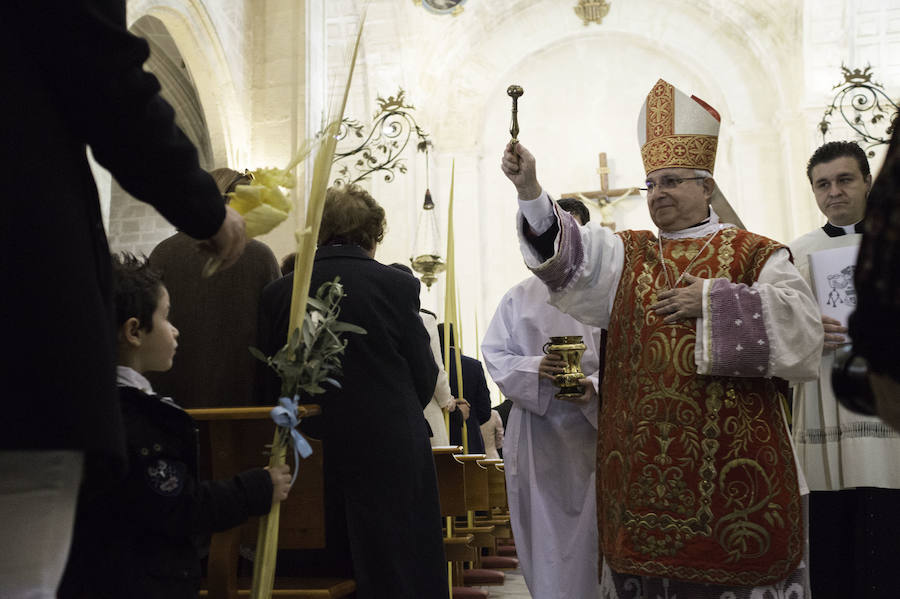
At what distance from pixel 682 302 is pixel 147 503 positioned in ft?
6.00

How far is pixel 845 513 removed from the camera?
397 centimetres

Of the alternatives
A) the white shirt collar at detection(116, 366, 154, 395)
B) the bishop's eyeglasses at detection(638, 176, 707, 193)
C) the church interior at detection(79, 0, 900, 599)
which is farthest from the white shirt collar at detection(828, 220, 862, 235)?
the church interior at detection(79, 0, 900, 599)

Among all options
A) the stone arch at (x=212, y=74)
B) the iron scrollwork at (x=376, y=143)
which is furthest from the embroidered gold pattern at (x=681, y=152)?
the stone arch at (x=212, y=74)

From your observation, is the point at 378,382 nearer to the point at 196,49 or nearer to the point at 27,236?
the point at 27,236

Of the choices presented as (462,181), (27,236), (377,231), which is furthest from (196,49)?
(27,236)

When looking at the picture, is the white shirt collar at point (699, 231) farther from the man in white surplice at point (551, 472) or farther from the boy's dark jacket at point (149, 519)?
the boy's dark jacket at point (149, 519)

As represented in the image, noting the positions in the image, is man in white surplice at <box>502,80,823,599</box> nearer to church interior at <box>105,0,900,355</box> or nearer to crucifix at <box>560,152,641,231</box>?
church interior at <box>105,0,900,355</box>

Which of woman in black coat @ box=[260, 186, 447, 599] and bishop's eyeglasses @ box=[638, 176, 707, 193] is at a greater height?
bishop's eyeglasses @ box=[638, 176, 707, 193]

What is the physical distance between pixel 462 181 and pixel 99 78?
12800mm

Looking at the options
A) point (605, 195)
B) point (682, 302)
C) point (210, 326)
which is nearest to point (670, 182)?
point (682, 302)

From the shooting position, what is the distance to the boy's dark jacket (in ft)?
6.70

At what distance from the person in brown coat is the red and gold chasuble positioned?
1299 millimetres

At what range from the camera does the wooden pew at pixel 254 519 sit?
8.91 feet

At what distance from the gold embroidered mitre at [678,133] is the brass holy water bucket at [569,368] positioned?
730 millimetres
